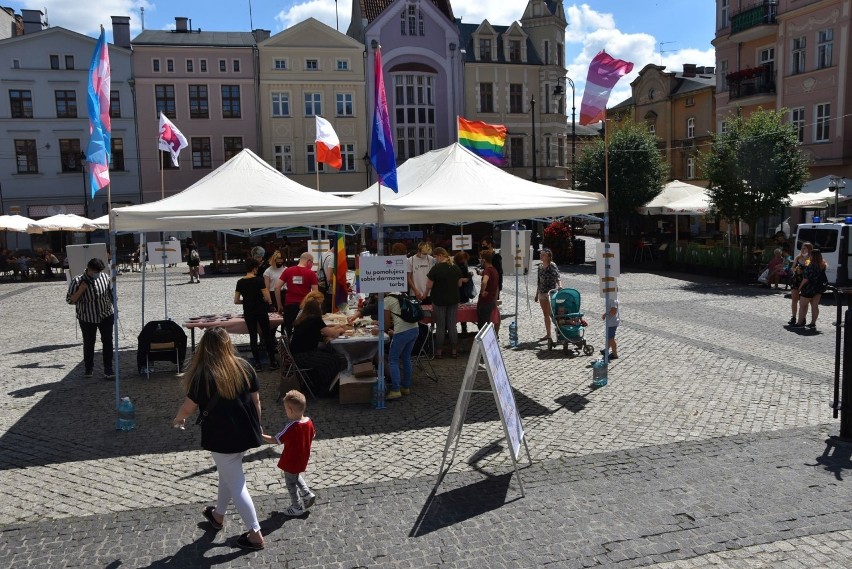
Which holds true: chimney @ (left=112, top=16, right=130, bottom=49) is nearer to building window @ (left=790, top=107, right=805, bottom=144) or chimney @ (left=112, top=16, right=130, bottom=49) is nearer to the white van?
building window @ (left=790, top=107, right=805, bottom=144)

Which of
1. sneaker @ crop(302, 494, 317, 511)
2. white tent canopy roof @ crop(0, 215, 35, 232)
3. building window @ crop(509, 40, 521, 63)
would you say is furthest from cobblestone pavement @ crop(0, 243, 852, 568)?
building window @ crop(509, 40, 521, 63)

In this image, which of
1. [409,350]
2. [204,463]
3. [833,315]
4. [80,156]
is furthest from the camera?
[80,156]

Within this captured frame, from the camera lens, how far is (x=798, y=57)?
31922mm

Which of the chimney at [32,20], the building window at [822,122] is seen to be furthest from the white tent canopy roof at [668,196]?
the chimney at [32,20]

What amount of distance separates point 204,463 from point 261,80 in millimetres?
39786

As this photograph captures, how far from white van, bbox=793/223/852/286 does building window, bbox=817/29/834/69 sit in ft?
48.8

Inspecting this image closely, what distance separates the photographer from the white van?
18.6 metres

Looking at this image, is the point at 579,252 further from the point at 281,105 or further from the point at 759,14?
the point at 281,105

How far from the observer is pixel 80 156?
142ft

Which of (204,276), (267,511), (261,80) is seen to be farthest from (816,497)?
(261,80)

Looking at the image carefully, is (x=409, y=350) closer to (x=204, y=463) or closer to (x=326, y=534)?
(x=204, y=463)

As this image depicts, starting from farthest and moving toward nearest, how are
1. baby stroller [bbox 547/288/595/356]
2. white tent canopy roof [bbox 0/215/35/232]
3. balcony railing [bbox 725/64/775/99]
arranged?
balcony railing [bbox 725/64/775/99], white tent canopy roof [bbox 0/215/35/232], baby stroller [bbox 547/288/595/356]

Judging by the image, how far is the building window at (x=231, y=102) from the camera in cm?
4369

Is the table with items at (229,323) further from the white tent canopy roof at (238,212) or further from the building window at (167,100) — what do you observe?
the building window at (167,100)
